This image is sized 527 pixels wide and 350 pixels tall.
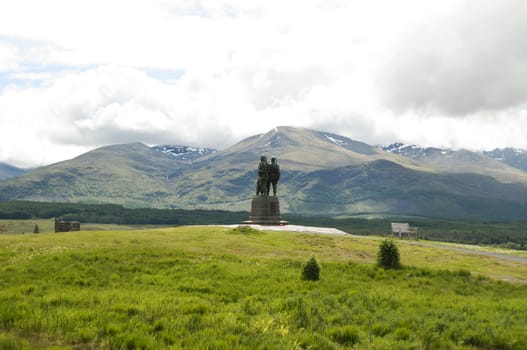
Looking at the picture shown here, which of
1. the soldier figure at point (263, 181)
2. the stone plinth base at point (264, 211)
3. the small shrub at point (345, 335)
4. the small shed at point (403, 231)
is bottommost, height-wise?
the small shrub at point (345, 335)

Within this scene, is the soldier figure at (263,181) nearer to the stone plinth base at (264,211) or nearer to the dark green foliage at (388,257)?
the stone plinth base at (264,211)

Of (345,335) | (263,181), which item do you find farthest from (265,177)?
(345,335)

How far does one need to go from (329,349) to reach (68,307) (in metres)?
8.09

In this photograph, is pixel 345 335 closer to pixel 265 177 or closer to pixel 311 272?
pixel 311 272

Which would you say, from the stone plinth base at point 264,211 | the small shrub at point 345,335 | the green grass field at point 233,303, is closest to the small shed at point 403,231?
the stone plinth base at point 264,211

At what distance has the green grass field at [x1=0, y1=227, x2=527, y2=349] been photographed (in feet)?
38.4

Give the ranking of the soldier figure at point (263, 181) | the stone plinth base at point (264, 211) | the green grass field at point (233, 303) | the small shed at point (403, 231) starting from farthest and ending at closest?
the soldier figure at point (263, 181), the small shed at point (403, 231), the stone plinth base at point (264, 211), the green grass field at point (233, 303)

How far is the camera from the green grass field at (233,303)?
38.4ft

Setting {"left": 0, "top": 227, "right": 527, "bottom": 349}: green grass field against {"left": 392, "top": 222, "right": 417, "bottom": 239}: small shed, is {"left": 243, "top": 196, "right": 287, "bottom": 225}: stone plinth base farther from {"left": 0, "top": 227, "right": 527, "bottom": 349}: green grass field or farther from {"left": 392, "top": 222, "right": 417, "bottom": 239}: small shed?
{"left": 0, "top": 227, "right": 527, "bottom": 349}: green grass field

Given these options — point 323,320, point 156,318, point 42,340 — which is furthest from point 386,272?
point 42,340

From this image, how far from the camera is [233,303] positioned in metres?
16.0

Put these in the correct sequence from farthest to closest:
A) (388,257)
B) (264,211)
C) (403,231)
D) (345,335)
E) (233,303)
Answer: (403,231) → (264,211) → (388,257) → (233,303) → (345,335)

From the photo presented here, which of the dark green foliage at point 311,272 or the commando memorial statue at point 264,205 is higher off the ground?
the commando memorial statue at point 264,205

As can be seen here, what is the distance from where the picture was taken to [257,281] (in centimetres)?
1952
